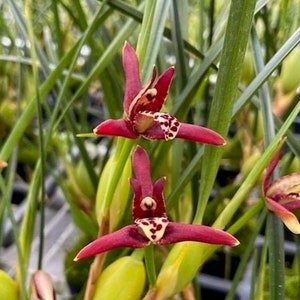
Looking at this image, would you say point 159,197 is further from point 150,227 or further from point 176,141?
point 176,141

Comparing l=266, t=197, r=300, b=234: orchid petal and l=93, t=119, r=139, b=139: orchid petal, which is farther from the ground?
l=93, t=119, r=139, b=139: orchid petal

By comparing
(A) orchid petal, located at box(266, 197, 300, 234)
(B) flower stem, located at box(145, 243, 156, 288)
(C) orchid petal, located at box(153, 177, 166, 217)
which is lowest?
(B) flower stem, located at box(145, 243, 156, 288)

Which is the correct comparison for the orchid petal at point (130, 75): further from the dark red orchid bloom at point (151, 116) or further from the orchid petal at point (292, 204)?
the orchid petal at point (292, 204)

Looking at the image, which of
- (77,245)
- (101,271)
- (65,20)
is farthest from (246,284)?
(65,20)

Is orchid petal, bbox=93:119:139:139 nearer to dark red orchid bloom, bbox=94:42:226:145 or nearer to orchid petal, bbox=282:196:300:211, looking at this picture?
dark red orchid bloom, bbox=94:42:226:145

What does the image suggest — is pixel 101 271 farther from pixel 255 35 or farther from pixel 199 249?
pixel 255 35

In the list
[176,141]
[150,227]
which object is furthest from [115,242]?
[176,141]

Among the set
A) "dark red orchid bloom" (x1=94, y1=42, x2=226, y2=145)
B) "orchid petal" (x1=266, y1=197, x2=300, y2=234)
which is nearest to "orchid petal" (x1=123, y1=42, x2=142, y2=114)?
"dark red orchid bloom" (x1=94, y1=42, x2=226, y2=145)
